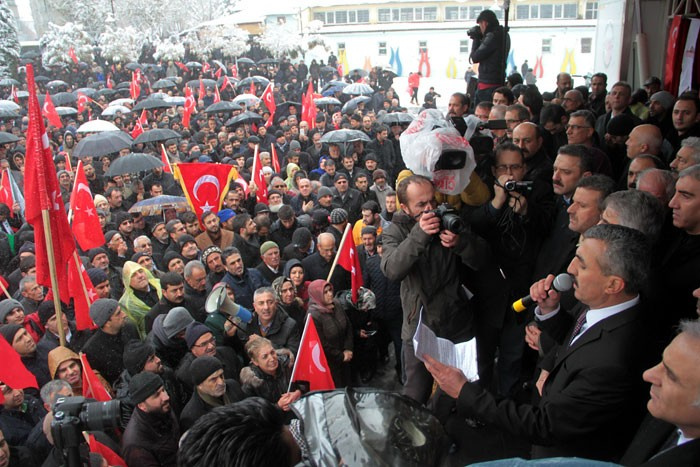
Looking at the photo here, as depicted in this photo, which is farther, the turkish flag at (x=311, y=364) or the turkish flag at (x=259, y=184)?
the turkish flag at (x=259, y=184)

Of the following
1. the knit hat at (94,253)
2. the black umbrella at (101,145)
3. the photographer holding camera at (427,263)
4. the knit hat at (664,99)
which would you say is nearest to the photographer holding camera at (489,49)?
the knit hat at (664,99)

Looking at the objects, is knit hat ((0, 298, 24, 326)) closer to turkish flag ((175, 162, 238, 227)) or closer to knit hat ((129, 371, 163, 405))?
knit hat ((129, 371, 163, 405))

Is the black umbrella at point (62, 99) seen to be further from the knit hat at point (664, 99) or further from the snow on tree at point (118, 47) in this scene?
the knit hat at point (664, 99)

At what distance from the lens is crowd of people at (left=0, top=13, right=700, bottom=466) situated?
7.30ft

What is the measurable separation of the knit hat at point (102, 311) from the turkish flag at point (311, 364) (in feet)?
5.12

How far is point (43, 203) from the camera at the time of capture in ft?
13.2

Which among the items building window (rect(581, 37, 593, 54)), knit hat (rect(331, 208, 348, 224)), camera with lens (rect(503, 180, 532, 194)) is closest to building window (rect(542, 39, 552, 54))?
building window (rect(581, 37, 593, 54))

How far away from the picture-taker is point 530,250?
12.9ft

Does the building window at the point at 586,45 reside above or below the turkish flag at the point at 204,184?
above

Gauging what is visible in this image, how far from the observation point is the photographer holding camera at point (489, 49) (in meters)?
8.00

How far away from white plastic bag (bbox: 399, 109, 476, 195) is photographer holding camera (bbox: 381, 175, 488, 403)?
82 millimetres

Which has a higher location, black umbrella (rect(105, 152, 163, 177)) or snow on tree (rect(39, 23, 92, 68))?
snow on tree (rect(39, 23, 92, 68))

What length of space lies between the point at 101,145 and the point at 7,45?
74.0ft

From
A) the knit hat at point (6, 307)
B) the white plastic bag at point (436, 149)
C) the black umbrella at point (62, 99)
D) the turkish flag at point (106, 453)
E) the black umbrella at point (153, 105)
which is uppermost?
the white plastic bag at point (436, 149)
